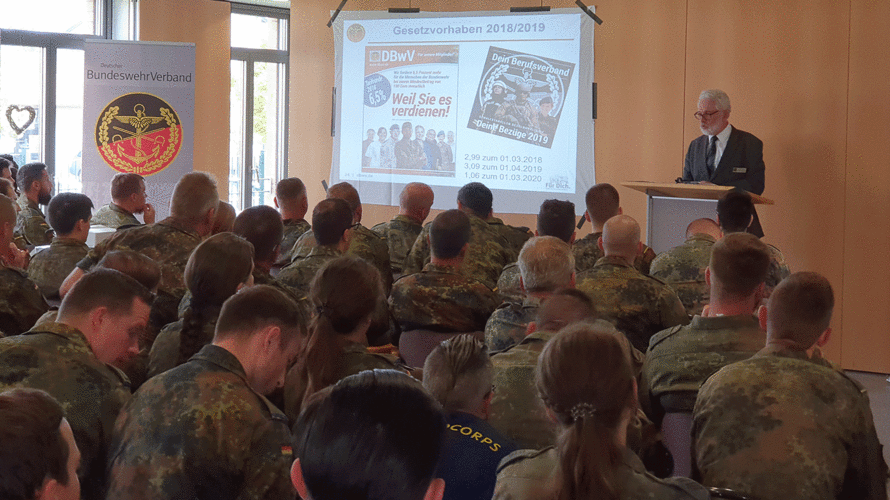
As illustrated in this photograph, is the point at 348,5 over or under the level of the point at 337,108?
over

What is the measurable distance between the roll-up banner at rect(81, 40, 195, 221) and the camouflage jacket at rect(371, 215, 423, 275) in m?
3.38

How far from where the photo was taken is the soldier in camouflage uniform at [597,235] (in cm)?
464

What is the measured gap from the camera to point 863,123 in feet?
19.9

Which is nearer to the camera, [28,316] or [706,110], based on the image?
[28,316]

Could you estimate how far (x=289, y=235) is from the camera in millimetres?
5039

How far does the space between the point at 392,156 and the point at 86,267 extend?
4731 millimetres

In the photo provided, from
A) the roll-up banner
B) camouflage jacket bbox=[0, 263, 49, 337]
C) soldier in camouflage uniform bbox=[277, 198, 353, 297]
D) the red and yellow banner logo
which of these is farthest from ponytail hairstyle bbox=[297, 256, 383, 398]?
the red and yellow banner logo

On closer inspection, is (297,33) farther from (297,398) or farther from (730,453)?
(730,453)

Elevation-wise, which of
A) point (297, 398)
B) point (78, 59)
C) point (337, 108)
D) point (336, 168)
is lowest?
point (297, 398)

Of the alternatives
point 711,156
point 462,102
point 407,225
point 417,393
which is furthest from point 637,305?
point 462,102

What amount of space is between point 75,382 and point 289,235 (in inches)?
117

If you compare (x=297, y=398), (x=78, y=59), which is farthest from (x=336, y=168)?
(x=297, y=398)

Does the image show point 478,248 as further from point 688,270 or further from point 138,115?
point 138,115

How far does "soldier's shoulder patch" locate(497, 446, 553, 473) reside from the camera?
1618mm
